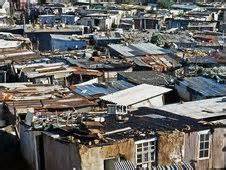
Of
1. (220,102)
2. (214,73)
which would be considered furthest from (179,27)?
(220,102)

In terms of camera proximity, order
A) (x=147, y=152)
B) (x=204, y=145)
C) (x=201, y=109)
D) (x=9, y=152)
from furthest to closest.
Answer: (x=9, y=152), (x=201, y=109), (x=204, y=145), (x=147, y=152)

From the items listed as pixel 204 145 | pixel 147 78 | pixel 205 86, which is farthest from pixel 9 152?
pixel 205 86

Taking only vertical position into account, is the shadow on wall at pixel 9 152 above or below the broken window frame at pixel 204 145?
below

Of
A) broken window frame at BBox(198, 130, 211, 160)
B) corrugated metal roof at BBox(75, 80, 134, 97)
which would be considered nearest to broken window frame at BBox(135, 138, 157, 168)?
broken window frame at BBox(198, 130, 211, 160)

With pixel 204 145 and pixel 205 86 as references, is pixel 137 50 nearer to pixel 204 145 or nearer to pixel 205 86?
pixel 205 86

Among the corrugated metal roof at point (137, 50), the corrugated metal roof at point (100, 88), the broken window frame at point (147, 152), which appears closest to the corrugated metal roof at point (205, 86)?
the corrugated metal roof at point (100, 88)

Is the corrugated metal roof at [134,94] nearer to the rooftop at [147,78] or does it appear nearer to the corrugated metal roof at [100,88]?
the corrugated metal roof at [100,88]
